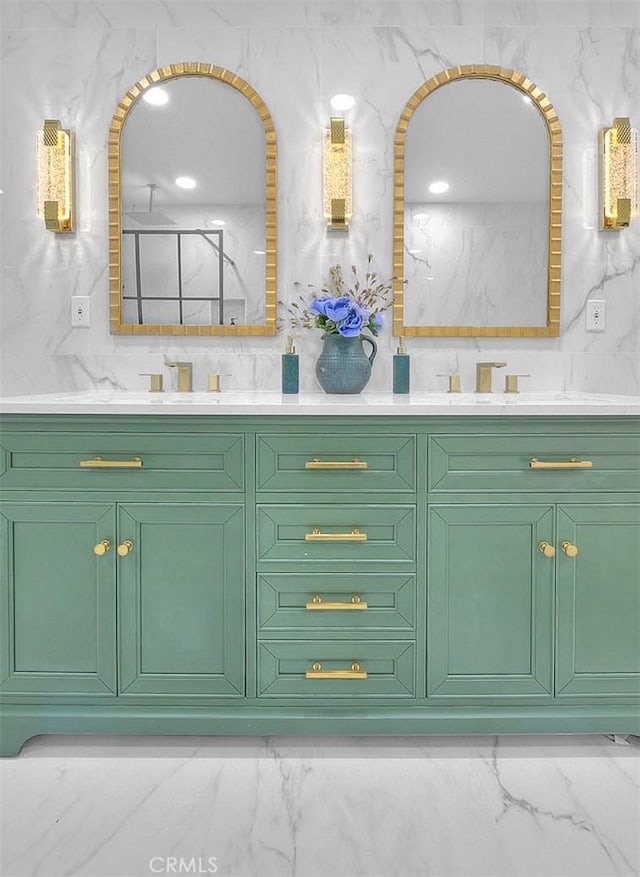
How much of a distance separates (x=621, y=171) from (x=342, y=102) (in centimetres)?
100

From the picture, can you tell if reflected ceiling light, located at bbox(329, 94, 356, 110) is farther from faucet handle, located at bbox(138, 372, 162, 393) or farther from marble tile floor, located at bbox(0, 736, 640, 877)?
marble tile floor, located at bbox(0, 736, 640, 877)

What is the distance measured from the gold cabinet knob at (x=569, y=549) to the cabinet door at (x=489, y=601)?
0.05 metres

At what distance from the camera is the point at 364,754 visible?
5.73 ft

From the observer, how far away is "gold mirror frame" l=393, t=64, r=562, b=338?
218 centimetres

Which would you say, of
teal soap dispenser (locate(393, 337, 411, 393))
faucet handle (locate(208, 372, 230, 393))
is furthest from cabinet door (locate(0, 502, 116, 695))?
teal soap dispenser (locate(393, 337, 411, 393))

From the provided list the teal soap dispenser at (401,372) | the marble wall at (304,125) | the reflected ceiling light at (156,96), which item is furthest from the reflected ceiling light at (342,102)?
the teal soap dispenser at (401,372)

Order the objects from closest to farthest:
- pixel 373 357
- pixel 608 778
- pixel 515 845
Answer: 1. pixel 515 845
2. pixel 608 778
3. pixel 373 357

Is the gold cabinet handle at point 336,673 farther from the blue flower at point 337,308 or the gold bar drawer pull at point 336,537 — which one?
→ the blue flower at point 337,308

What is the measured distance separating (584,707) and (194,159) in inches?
83.9

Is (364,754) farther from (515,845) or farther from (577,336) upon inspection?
(577,336)

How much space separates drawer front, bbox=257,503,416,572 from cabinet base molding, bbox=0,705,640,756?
421mm

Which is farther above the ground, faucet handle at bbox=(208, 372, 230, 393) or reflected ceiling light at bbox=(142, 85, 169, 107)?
reflected ceiling light at bbox=(142, 85, 169, 107)

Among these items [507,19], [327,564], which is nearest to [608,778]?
[327,564]

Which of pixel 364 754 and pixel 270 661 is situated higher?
pixel 270 661
